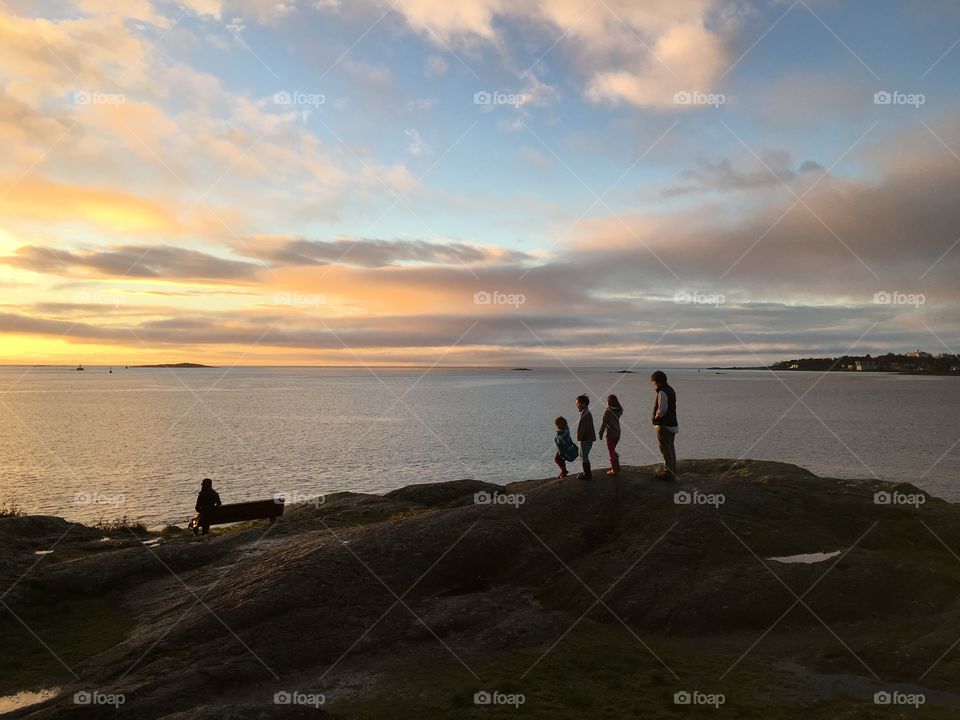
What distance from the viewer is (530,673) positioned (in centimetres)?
1297

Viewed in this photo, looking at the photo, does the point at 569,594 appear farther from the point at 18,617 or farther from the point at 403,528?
the point at 18,617

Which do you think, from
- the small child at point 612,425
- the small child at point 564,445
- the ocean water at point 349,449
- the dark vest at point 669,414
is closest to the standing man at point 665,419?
the dark vest at point 669,414

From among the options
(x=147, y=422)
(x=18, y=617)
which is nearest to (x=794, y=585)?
(x=18, y=617)

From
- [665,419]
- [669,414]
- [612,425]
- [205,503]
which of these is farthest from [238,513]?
[669,414]

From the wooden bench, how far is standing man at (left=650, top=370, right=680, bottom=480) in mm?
18316

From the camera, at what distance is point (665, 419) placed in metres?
19.7

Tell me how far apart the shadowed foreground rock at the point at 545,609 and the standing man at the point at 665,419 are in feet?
2.16

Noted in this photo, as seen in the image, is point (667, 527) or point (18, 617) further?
point (667, 527)

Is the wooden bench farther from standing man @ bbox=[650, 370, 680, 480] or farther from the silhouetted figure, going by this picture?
standing man @ bbox=[650, 370, 680, 480]

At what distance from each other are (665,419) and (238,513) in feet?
66.8

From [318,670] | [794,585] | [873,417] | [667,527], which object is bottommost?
[318,670]

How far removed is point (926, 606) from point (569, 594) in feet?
28.2

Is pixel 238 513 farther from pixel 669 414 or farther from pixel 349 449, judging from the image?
pixel 349 449

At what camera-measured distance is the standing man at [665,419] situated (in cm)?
1920
